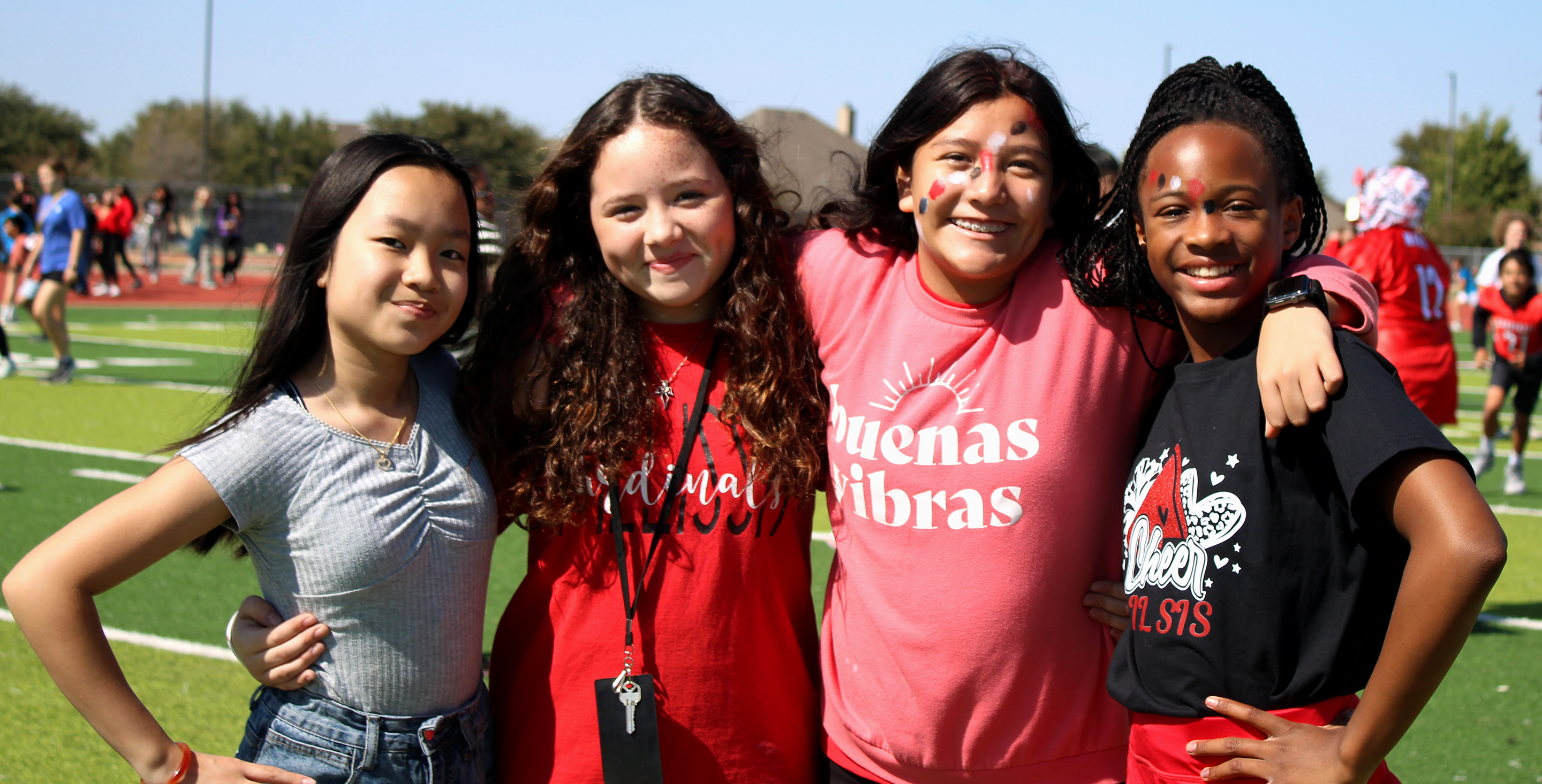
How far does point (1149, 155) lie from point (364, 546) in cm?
152

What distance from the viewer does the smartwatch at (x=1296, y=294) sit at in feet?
5.61

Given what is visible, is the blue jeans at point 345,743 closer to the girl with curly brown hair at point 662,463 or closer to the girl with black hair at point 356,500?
the girl with black hair at point 356,500

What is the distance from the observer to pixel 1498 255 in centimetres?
990

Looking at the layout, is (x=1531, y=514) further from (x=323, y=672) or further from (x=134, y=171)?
(x=134, y=171)

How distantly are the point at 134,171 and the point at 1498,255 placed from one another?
6231 cm

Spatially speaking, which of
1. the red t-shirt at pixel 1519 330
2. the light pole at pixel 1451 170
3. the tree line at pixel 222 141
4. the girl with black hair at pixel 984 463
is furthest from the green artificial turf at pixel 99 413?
the light pole at pixel 1451 170

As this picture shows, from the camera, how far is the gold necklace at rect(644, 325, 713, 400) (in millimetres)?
2186

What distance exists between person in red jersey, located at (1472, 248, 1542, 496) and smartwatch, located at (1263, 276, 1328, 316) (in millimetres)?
7446

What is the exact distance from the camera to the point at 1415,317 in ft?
19.1

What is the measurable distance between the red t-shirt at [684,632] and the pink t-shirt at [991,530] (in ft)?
0.48

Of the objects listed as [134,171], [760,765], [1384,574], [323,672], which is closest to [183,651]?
[323,672]

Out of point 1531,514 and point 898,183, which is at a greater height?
point 898,183

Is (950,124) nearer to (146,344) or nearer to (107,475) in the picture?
(107,475)

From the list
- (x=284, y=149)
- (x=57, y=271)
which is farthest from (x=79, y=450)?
(x=284, y=149)
